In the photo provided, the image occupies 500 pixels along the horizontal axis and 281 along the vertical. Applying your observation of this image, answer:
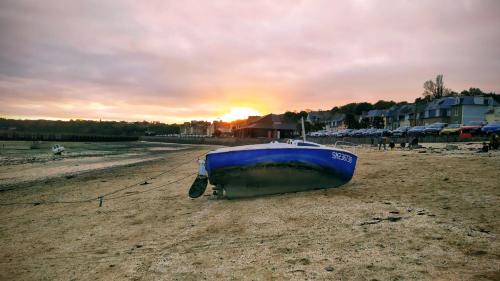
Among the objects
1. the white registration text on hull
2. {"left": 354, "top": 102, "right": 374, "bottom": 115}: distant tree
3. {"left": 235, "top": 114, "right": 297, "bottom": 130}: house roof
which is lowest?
the white registration text on hull

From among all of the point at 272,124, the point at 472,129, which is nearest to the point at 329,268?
the point at 472,129

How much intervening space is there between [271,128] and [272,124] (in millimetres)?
1364

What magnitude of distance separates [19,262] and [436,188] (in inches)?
426

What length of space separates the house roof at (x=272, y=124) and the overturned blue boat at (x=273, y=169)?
67155mm

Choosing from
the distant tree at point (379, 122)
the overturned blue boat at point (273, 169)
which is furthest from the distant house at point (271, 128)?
the overturned blue boat at point (273, 169)

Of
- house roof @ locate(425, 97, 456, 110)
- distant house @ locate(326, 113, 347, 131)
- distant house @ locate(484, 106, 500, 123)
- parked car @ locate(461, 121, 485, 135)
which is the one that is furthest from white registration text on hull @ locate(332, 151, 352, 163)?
distant house @ locate(326, 113, 347, 131)

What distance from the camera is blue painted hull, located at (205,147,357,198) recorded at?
9.84m

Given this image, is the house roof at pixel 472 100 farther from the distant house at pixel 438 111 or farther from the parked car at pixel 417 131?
the parked car at pixel 417 131

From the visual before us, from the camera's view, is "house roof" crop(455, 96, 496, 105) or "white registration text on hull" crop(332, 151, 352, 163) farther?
"house roof" crop(455, 96, 496, 105)

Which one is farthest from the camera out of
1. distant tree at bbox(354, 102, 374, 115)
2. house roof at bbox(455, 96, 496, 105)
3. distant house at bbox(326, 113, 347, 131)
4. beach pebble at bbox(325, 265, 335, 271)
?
distant tree at bbox(354, 102, 374, 115)

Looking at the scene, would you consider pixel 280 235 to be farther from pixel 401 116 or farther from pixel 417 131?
pixel 401 116

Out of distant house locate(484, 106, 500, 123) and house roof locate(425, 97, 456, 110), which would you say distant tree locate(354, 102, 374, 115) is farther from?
distant house locate(484, 106, 500, 123)

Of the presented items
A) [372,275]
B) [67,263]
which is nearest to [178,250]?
[67,263]

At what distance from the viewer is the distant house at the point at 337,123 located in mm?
111625
